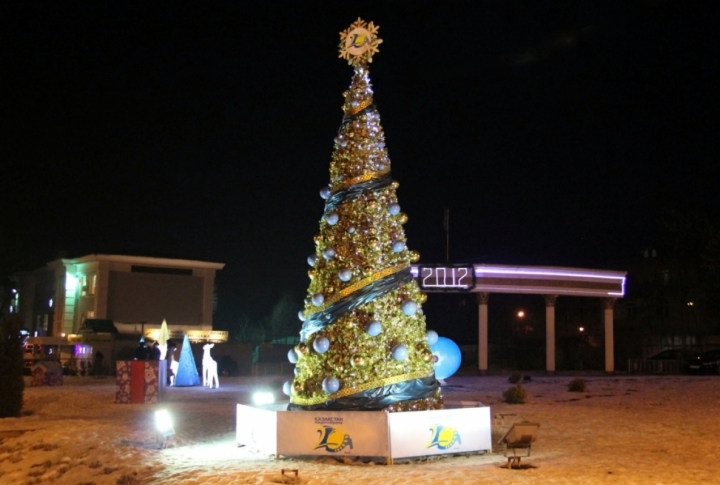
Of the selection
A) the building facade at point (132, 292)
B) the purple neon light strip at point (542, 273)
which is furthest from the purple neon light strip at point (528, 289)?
the building facade at point (132, 292)

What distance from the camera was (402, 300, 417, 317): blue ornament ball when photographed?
12367 mm

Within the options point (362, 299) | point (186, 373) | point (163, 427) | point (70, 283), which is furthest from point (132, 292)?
point (362, 299)

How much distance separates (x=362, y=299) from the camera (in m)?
12.3

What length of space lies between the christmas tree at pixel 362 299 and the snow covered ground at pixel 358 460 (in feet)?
4.02

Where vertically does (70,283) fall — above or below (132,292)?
above

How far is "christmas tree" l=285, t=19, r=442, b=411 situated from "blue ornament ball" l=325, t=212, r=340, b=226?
2cm

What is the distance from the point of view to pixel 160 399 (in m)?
21.7

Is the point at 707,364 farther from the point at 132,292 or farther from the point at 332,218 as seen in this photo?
the point at 132,292

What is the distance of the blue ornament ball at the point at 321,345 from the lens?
1212 centimetres

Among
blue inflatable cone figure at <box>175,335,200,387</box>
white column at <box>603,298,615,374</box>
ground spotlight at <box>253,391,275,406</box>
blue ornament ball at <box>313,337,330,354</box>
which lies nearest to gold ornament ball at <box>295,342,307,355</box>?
blue ornament ball at <box>313,337,330,354</box>

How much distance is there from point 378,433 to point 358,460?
53 centimetres

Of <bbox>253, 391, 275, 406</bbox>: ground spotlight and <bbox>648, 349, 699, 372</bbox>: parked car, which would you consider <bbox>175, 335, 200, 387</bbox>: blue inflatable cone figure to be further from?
<bbox>648, 349, 699, 372</bbox>: parked car

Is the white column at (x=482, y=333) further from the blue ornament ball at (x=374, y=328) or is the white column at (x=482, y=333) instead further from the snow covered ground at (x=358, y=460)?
the blue ornament ball at (x=374, y=328)

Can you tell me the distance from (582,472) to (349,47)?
822cm
